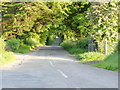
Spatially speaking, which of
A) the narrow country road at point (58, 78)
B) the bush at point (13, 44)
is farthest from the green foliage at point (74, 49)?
the narrow country road at point (58, 78)

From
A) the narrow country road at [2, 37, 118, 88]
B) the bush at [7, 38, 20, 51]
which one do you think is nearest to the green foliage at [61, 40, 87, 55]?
the bush at [7, 38, 20, 51]

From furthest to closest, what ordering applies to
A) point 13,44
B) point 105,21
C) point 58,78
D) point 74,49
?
point 74,49, point 13,44, point 105,21, point 58,78

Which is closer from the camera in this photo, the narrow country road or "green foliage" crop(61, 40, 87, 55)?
the narrow country road

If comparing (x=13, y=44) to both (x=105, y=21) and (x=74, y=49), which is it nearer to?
(x=74, y=49)

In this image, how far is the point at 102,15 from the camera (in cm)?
2648

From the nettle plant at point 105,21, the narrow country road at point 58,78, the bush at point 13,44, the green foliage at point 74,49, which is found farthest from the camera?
the bush at point 13,44

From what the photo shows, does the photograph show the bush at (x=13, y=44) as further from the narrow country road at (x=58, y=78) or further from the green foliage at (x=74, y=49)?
the narrow country road at (x=58, y=78)

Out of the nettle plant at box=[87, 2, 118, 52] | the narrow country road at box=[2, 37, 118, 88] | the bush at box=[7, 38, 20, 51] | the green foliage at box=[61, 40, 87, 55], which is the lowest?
the green foliage at box=[61, 40, 87, 55]

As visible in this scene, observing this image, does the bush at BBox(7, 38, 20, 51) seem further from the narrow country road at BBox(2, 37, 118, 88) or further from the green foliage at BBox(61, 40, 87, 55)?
the narrow country road at BBox(2, 37, 118, 88)

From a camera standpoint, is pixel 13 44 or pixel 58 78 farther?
pixel 13 44

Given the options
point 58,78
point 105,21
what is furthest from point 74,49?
point 58,78

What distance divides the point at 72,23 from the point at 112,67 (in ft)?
74.4

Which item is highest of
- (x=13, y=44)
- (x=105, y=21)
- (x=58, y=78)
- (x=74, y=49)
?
(x=105, y=21)

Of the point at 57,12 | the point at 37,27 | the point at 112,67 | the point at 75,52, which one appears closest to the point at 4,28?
the point at 37,27
